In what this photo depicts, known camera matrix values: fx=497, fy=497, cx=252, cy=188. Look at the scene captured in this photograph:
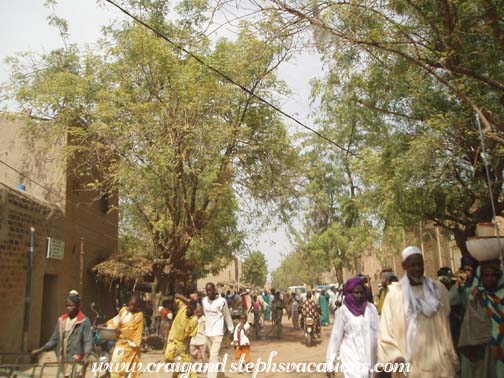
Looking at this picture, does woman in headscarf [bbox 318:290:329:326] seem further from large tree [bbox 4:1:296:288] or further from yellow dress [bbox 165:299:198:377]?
yellow dress [bbox 165:299:198:377]

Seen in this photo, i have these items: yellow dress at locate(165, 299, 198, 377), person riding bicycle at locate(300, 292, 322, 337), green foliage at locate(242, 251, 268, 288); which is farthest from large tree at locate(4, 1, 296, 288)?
green foliage at locate(242, 251, 268, 288)

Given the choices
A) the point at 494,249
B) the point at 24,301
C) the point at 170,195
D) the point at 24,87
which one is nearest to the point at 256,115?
the point at 170,195

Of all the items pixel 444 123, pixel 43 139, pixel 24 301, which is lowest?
pixel 24 301

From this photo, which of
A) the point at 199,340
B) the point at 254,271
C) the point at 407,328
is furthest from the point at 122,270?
the point at 254,271

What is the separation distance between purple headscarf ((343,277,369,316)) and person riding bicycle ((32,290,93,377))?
3.66 metres

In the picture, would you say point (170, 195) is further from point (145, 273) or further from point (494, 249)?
point (494, 249)

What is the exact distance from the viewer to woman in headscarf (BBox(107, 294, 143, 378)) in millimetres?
6902

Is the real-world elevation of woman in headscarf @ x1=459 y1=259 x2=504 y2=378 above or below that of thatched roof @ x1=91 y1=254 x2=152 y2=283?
below

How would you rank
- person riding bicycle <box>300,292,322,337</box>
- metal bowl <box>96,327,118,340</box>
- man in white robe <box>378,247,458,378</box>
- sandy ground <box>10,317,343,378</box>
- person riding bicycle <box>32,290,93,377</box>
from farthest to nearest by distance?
person riding bicycle <box>300,292,322,337</box>, sandy ground <box>10,317,343,378</box>, metal bowl <box>96,327,118,340</box>, person riding bicycle <box>32,290,93,377</box>, man in white robe <box>378,247,458,378</box>

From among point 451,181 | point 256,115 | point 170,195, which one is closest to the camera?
point 451,181

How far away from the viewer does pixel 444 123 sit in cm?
945

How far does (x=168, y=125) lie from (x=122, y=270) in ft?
18.5

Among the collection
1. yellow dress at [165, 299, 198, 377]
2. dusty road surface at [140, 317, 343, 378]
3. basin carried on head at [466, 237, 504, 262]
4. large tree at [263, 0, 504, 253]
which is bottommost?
dusty road surface at [140, 317, 343, 378]

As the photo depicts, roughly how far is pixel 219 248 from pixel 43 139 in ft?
24.3
